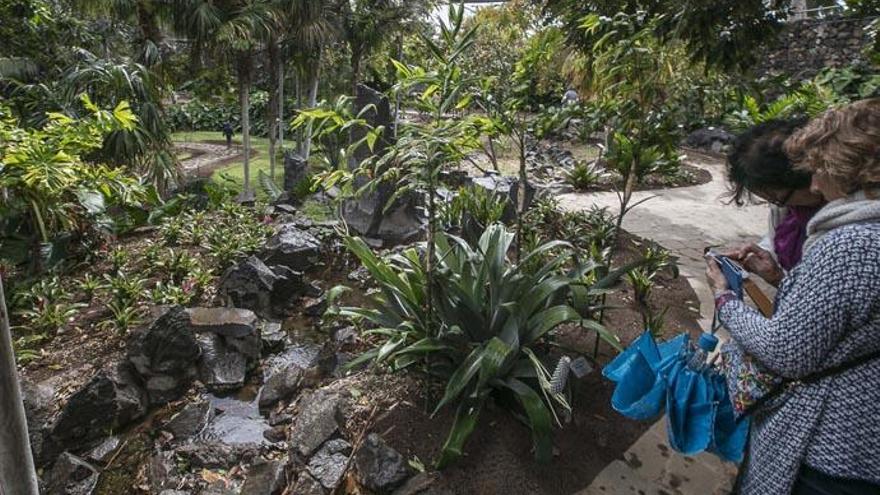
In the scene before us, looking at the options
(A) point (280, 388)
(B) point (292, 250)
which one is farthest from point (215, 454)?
(B) point (292, 250)

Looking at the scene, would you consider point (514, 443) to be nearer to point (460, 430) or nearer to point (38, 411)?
point (460, 430)

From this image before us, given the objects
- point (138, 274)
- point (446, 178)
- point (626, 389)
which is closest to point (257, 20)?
point (446, 178)

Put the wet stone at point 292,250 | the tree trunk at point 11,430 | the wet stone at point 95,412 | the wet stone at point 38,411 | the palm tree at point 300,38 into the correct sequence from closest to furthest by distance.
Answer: the tree trunk at point 11,430
the wet stone at point 38,411
the wet stone at point 95,412
the wet stone at point 292,250
the palm tree at point 300,38

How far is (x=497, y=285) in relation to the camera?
2.46 metres

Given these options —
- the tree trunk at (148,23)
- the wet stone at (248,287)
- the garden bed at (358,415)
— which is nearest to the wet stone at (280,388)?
the garden bed at (358,415)

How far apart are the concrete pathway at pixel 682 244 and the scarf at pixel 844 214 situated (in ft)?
4.31

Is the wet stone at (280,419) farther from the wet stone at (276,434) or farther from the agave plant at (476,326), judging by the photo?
the agave plant at (476,326)

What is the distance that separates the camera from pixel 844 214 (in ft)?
3.42

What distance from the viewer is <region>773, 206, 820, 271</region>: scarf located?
1652 millimetres

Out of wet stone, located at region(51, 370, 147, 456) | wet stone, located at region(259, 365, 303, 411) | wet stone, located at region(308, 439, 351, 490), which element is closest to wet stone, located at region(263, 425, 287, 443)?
wet stone, located at region(259, 365, 303, 411)

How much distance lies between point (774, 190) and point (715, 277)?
37cm

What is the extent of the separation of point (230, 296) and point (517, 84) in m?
3.14

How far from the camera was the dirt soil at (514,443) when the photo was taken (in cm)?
205

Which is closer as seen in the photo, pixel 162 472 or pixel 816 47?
pixel 162 472
